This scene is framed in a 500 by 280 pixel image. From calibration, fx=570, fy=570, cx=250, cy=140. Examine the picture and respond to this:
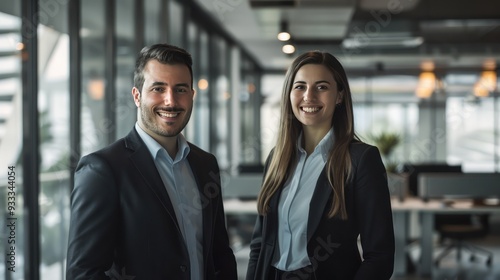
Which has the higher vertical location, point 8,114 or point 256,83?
point 256,83

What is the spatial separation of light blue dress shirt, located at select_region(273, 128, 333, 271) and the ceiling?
13.6 ft

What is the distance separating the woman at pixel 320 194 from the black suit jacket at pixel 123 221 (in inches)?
16.7

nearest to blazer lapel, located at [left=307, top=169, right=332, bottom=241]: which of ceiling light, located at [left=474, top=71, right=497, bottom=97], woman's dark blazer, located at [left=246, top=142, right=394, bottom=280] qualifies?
woman's dark blazer, located at [left=246, top=142, right=394, bottom=280]

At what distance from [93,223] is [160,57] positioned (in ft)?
1.77

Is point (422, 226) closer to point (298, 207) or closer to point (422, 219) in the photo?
point (422, 219)

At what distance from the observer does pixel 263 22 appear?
295 inches

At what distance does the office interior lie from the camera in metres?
3.19

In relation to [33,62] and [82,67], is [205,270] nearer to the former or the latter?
[33,62]

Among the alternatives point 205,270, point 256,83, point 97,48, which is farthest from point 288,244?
point 256,83

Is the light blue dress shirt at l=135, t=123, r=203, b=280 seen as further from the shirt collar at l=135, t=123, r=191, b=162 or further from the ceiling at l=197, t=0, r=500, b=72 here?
the ceiling at l=197, t=0, r=500, b=72

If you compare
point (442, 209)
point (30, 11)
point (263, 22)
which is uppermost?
point (263, 22)

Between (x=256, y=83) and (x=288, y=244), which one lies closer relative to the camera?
(x=288, y=244)

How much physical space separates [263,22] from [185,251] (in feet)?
20.0

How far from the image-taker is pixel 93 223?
1583 millimetres
